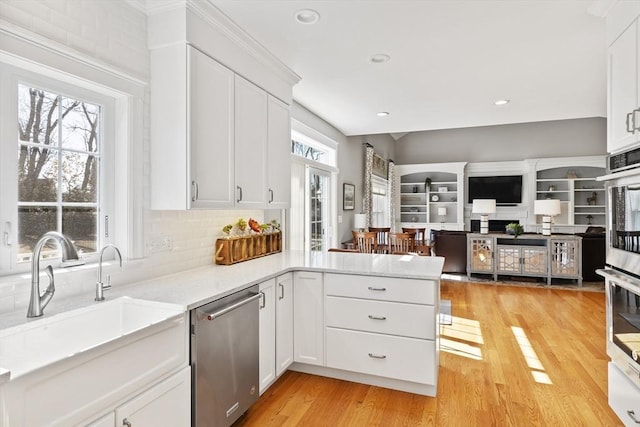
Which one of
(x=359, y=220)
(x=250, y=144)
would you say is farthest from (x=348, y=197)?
(x=250, y=144)

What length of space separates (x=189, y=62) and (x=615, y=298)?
2762mm

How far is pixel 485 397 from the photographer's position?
8.21 feet

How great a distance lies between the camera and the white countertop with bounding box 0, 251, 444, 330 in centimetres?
176

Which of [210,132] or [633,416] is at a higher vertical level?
[210,132]

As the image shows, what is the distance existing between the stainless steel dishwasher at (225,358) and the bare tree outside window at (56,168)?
2.84 ft

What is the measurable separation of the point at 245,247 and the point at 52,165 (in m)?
1.44

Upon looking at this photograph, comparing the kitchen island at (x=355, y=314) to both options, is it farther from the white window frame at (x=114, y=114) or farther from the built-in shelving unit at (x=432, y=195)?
the built-in shelving unit at (x=432, y=195)

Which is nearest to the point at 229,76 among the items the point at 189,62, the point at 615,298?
the point at 189,62

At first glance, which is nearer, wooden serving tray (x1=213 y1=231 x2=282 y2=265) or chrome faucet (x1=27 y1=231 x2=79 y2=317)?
chrome faucet (x1=27 y1=231 x2=79 y2=317)

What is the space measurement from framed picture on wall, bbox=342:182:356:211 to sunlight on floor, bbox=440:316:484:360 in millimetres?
2730

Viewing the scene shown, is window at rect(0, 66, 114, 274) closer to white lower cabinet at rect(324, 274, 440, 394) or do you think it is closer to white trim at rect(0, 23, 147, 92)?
white trim at rect(0, 23, 147, 92)

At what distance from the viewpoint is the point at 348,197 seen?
6.47 meters

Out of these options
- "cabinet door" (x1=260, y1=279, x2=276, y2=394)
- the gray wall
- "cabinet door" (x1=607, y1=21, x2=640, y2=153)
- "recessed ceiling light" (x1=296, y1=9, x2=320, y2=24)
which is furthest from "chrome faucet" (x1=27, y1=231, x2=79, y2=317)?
the gray wall

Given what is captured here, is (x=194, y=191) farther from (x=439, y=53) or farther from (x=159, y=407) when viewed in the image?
(x=439, y=53)
